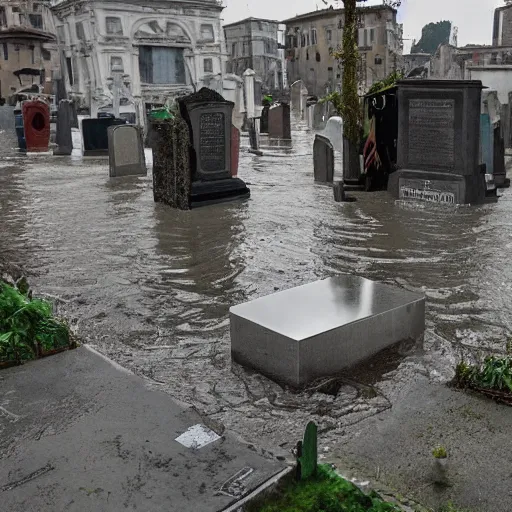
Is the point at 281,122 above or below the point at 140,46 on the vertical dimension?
below

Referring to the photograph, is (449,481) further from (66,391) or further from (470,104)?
(470,104)

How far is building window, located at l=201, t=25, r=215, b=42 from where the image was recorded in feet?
127

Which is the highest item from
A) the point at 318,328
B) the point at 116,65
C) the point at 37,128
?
the point at 116,65

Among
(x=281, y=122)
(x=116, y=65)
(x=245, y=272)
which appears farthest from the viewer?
(x=116, y=65)

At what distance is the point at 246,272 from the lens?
6344 millimetres

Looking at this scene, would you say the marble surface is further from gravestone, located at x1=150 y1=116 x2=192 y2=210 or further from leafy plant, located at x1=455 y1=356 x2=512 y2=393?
gravestone, located at x1=150 y1=116 x2=192 y2=210

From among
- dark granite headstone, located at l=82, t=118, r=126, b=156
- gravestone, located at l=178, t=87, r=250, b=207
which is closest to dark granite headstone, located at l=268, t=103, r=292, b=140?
dark granite headstone, located at l=82, t=118, r=126, b=156

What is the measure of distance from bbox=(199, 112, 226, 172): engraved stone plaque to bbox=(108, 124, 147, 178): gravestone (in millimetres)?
4059

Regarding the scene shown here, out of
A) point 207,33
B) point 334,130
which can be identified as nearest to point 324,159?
point 334,130

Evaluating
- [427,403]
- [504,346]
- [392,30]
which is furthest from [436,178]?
[392,30]

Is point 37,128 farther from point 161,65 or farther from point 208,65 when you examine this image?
point 208,65

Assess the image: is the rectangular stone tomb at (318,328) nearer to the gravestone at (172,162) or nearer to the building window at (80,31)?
the gravestone at (172,162)

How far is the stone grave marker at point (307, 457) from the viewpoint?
2.48 m

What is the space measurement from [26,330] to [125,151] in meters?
10.6
